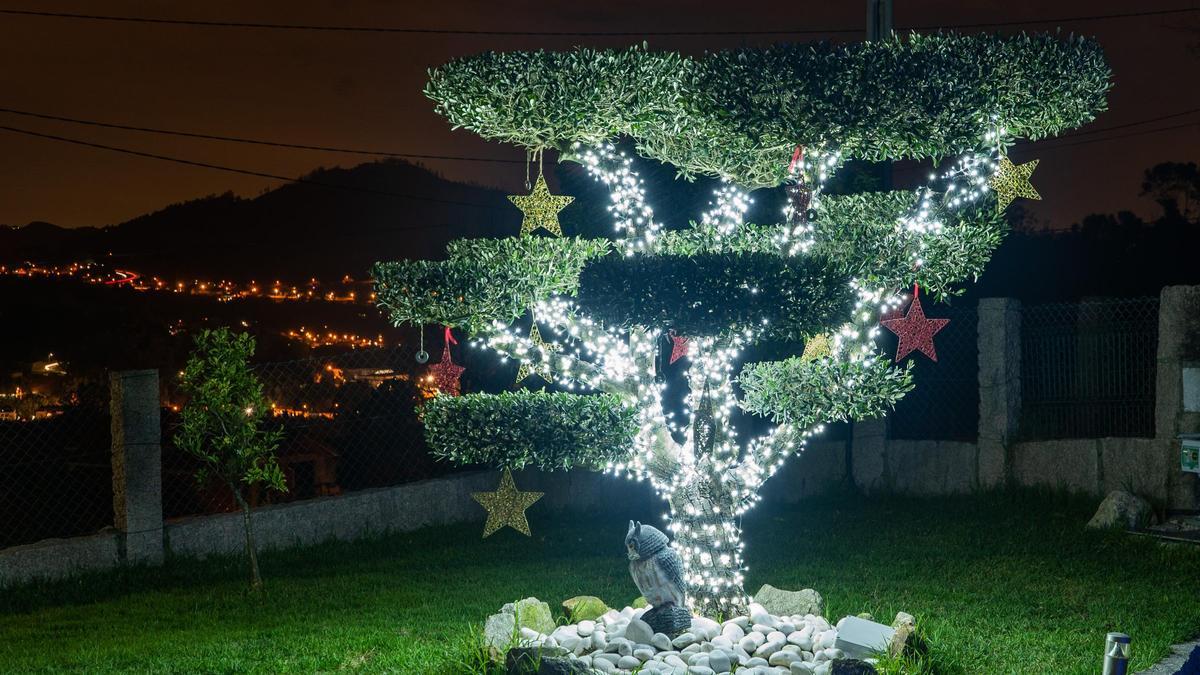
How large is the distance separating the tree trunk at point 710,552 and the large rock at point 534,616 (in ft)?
2.81

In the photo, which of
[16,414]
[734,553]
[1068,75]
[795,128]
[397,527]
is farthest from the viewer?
[397,527]

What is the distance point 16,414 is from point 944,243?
7638 millimetres

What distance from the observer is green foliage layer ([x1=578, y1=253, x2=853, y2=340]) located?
5.90 m

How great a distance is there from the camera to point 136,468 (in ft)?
31.7

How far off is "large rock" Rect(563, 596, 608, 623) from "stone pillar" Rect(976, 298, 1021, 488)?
6.12 m

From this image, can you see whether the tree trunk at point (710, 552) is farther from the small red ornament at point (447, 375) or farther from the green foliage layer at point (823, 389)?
the small red ornament at point (447, 375)

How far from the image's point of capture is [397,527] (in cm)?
1129

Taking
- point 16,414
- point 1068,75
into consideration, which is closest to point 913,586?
point 1068,75

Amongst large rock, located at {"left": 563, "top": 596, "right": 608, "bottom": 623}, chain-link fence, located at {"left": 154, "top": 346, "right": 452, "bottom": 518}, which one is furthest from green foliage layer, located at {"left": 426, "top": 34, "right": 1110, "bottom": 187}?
chain-link fence, located at {"left": 154, "top": 346, "right": 452, "bottom": 518}

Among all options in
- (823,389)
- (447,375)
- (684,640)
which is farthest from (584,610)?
(823,389)

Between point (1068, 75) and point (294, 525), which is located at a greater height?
point (1068, 75)

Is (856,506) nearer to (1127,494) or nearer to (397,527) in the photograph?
(1127,494)

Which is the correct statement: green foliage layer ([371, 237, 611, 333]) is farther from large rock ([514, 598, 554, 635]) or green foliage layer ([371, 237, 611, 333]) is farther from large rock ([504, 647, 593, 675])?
large rock ([504, 647, 593, 675])

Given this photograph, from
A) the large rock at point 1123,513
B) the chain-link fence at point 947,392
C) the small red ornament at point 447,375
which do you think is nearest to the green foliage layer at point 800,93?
the small red ornament at point 447,375
